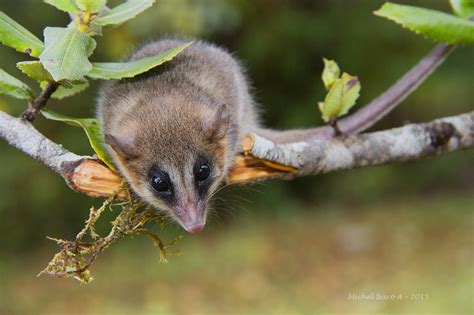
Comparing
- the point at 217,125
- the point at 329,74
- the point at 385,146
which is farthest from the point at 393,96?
the point at 217,125

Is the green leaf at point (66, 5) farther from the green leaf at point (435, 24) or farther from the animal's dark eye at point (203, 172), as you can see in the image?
the green leaf at point (435, 24)

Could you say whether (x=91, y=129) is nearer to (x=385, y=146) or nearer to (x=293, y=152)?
(x=293, y=152)

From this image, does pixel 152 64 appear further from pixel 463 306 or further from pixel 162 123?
pixel 463 306

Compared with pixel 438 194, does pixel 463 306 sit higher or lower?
higher

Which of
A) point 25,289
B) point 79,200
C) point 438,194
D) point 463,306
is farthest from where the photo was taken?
point 438,194

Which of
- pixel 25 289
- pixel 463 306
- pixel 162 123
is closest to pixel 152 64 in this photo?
pixel 162 123

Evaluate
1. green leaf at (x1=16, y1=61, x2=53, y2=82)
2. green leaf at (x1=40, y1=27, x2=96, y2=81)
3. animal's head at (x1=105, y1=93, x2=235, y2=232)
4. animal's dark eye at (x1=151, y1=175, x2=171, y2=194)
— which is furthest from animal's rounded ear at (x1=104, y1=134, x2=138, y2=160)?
green leaf at (x1=40, y1=27, x2=96, y2=81)

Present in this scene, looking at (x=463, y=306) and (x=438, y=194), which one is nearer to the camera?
(x=463, y=306)
